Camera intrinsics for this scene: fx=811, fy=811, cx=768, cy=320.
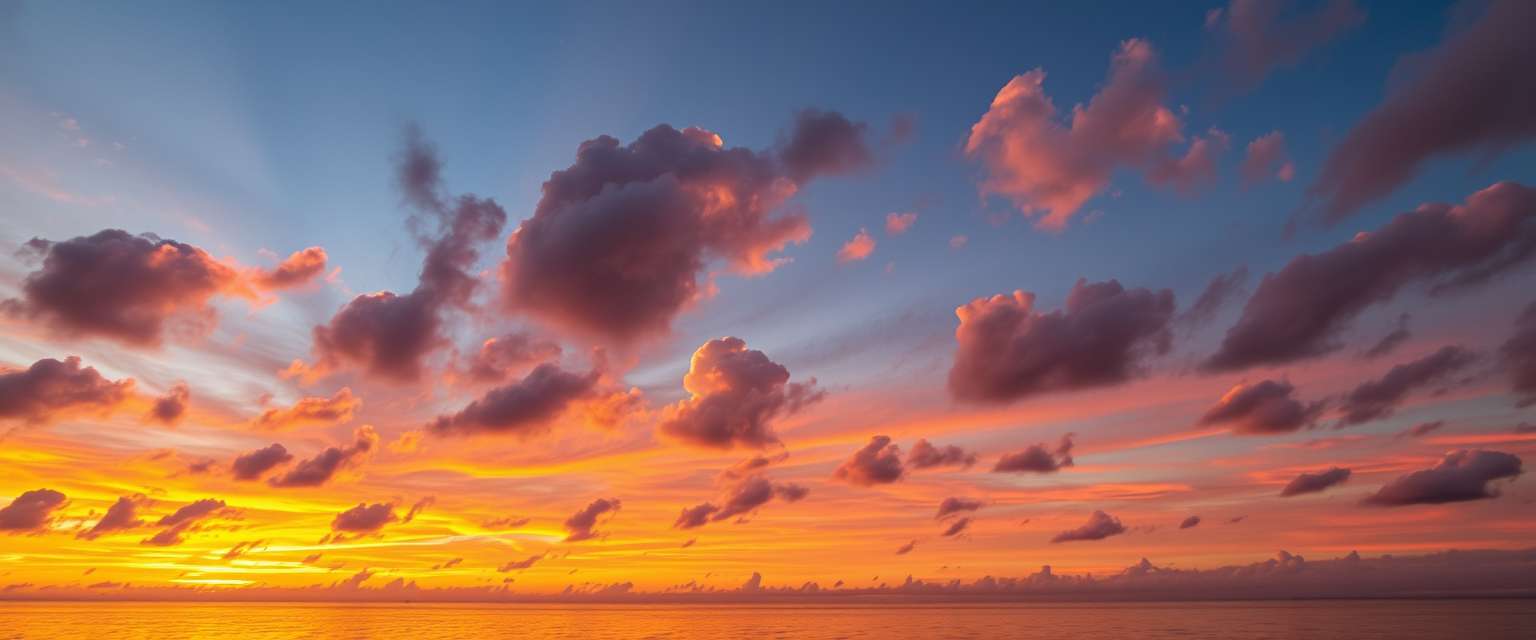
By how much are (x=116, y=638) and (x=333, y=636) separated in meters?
36.5

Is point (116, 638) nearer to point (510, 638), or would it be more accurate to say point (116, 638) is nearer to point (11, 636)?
point (11, 636)

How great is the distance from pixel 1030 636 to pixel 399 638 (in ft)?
403

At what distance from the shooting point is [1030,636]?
160 metres

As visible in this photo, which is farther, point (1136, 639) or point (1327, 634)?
point (1327, 634)

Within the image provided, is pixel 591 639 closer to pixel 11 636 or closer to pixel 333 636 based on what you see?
pixel 333 636

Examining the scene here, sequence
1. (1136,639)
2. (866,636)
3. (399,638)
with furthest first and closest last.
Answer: (866,636), (399,638), (1136,639)

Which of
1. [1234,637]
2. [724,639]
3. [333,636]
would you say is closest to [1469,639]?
[1234,637]

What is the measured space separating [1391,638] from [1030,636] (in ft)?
206

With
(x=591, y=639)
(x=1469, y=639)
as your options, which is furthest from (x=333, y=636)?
(x=1469, y=639)

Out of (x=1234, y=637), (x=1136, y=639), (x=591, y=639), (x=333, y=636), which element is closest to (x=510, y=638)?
(x=591, y=639)

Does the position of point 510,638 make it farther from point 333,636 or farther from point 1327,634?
point 1327,634

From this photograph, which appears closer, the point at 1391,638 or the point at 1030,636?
the point at 1391,638

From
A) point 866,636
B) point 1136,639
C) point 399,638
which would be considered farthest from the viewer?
point 866,636

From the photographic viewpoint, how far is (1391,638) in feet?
483
